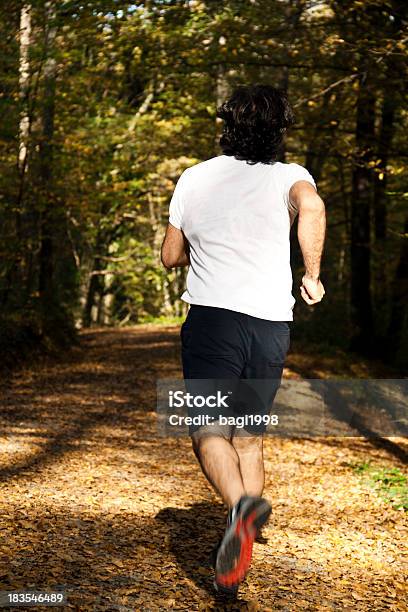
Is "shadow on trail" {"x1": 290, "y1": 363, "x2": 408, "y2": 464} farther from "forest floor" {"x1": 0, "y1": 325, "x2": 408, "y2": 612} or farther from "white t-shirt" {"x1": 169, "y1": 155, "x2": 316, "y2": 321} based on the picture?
"white t-shirt" {"x1": 169, "y1": 155, "x2": 316, "y2": 321}

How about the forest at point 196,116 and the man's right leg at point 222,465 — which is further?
the forest at point 196,116

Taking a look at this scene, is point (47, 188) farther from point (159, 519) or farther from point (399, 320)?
point (159, 519)

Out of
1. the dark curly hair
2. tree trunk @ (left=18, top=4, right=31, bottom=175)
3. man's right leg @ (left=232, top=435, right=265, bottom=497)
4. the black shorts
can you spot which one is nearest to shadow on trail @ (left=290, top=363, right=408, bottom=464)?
man's right leg @ (left=232, top=435, right=265, bottom=497)

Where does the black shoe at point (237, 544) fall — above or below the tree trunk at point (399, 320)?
above

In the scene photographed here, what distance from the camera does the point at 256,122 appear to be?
3.26 metres

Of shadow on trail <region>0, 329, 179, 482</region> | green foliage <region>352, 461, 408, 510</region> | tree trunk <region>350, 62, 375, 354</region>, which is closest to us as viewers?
green foliage <region>352, 461, 408, 510</region>

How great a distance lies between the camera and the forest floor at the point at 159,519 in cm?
403

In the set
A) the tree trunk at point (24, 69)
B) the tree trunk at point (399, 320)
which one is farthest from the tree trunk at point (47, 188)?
the tree trunk at point (399, 320)

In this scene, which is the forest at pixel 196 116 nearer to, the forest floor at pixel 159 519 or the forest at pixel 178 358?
the forest at pixel 178 358

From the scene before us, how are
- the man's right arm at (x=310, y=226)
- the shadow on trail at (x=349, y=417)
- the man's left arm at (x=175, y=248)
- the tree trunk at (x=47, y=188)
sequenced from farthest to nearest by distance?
the tree trunk at (x=47, y=188), the shadow on trail at (x=349, y=417), the man's left arm at (x=175, y=248), the man's right arm at (x=310, y=226)

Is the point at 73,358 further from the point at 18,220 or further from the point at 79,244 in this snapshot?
the point at 79,244

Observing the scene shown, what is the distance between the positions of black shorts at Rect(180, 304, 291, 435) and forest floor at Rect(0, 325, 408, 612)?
115cm

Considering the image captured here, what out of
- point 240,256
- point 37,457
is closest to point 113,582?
point 240,256

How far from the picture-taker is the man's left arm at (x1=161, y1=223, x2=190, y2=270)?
11.2ft
